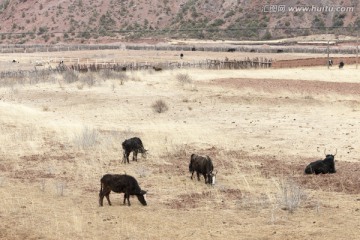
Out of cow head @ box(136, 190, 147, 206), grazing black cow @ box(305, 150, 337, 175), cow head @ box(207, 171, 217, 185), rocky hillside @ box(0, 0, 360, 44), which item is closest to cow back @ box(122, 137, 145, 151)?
cow head @ box(207, 171, 217, 185)

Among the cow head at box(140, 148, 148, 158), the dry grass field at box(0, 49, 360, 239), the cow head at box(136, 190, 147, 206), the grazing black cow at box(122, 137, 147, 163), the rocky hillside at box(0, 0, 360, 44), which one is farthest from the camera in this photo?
the rocky hillside at box(0, 0, 360, 44)

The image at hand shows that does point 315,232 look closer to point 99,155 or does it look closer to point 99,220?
point 99,220

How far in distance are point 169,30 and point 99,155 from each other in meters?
92.3

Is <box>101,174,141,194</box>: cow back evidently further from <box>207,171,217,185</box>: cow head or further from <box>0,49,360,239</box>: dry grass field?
<box>207,171,217,185</box>: cow head

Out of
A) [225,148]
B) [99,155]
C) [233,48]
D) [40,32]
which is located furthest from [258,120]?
[40,32]

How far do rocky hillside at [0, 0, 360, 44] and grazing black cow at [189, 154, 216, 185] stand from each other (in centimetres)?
8718

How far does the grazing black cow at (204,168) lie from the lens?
16.8 metres

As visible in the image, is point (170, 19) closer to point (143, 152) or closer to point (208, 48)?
point (208, 48)

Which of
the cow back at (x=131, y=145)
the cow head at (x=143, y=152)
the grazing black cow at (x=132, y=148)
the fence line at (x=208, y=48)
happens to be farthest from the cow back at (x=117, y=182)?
the fence line at (x=208, y=48)

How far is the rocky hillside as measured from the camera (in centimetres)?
10638

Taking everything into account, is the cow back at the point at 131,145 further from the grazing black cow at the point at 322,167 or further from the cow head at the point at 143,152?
the grazing black cow at the point at 322,167

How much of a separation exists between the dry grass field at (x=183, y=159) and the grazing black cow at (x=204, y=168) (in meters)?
0.31

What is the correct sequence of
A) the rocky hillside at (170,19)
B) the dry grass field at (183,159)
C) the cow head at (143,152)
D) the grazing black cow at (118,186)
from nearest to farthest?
the dry grass field at (183,159) < the grazing black cow at (118,186) < the cow head at (143,152) < the rocky hillside at (170,19)

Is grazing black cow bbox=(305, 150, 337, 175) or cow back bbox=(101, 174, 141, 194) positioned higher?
cow back bbox=(101, 174, 141, 194)
